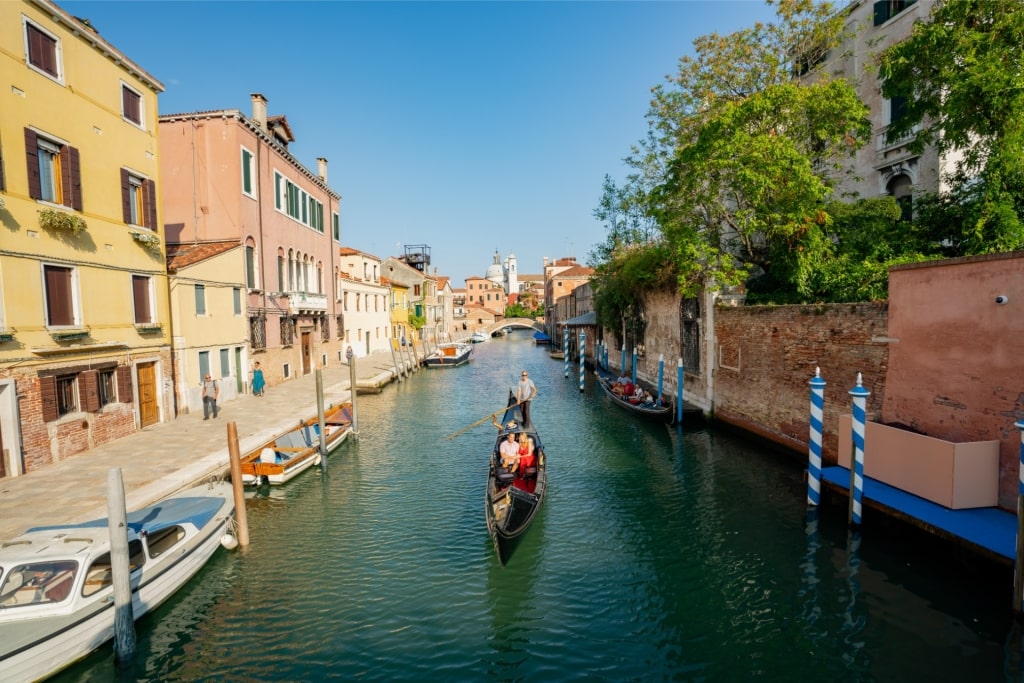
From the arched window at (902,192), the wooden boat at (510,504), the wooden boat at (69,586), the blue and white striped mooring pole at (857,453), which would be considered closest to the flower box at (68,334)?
the wooden boat at (69,586)

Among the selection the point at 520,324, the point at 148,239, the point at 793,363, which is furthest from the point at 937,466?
the point at 520,324

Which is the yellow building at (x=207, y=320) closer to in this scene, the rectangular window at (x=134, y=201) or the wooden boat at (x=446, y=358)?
the rectangular window at (x=134, y=201)

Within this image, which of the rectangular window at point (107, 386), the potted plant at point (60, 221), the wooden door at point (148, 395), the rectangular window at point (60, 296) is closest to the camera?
the potted plant at point (60, 221)

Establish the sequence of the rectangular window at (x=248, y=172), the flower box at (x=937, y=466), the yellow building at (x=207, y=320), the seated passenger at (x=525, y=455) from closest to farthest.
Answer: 1. the flower box at (x=937, y=466)
2. the seated passenger at (x=525, y=455)
3. the yellow building at (x=207, y=320)
4. the rectangular window at (x=248, y=172)

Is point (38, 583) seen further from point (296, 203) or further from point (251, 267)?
point (296, 203)

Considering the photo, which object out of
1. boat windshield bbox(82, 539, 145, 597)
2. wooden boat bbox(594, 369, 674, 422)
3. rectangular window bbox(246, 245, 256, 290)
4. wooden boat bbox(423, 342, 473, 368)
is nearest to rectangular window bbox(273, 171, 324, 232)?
rectangular window bbox(246, 245, 256, 290)

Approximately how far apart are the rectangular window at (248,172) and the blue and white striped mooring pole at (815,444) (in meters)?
17.7

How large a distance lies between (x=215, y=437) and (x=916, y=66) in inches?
665

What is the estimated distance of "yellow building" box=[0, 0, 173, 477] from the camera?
9.53 metres

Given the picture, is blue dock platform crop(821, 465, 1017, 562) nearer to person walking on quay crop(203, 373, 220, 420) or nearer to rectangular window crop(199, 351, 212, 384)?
person walking on quay crop(203, 373, 220, 420)

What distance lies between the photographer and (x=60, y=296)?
10.6 metres

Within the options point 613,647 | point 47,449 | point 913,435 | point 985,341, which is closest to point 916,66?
point 985,341

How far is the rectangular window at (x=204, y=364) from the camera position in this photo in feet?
50.8

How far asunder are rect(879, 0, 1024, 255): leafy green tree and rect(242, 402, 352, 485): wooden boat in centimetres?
1370
